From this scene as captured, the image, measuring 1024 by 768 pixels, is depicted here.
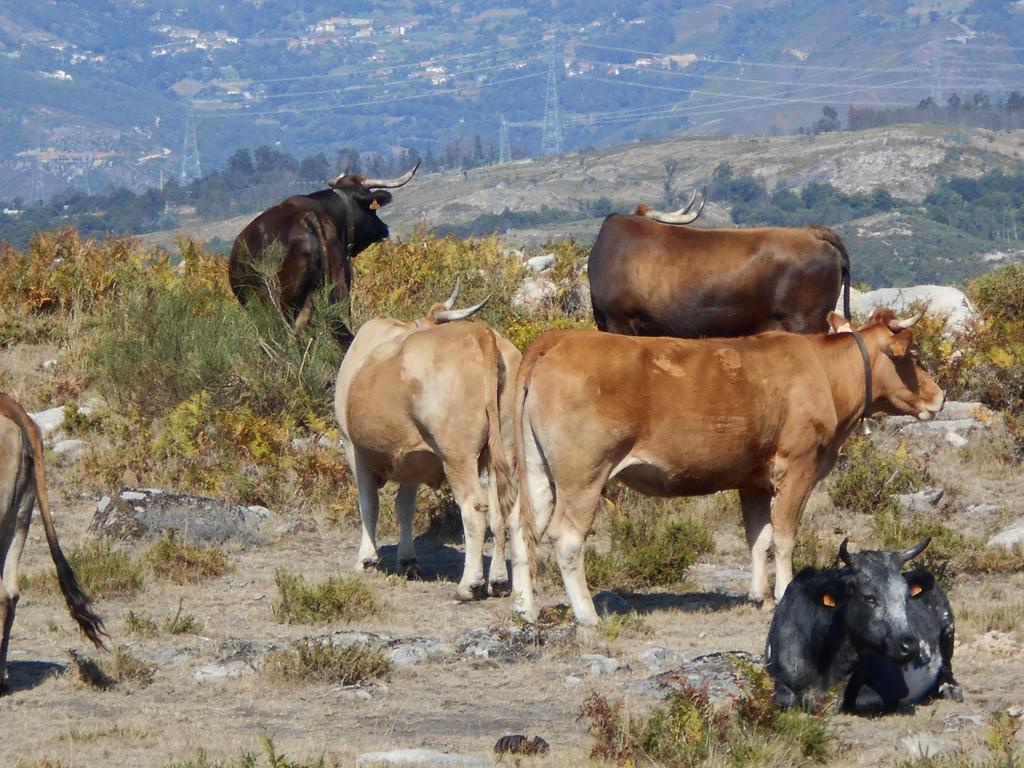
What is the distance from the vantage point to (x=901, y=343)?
39.1ft

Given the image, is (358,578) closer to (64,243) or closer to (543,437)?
(543,437)

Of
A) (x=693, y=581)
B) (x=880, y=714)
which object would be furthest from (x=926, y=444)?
(x=880, y=714)

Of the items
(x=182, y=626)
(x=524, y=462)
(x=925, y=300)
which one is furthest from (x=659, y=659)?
(x=925, y=300)

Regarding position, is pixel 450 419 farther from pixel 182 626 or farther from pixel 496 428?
pixel 182 626

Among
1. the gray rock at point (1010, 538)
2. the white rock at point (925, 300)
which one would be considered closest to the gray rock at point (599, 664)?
the gray rock at point (1010, 538)

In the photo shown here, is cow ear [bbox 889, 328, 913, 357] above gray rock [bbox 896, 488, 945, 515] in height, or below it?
above

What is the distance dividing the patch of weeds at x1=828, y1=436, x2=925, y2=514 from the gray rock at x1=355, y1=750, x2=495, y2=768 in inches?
270

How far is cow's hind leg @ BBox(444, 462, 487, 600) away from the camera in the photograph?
11836 mm

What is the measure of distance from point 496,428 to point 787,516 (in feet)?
6.38

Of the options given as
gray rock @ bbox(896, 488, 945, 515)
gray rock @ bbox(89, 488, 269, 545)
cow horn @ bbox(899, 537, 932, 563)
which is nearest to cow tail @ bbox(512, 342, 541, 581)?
cow horn @ bbox(899, 537, 932, 563)

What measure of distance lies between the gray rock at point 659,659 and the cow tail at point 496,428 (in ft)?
5.86

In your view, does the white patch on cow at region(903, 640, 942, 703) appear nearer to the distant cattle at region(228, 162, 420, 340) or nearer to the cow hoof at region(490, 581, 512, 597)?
the cow hoof at region(490, 581, 512, 597)

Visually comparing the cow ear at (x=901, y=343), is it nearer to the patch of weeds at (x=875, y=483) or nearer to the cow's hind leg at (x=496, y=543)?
the patch of weeds at (x=875, y=483)

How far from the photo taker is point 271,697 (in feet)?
31.4
